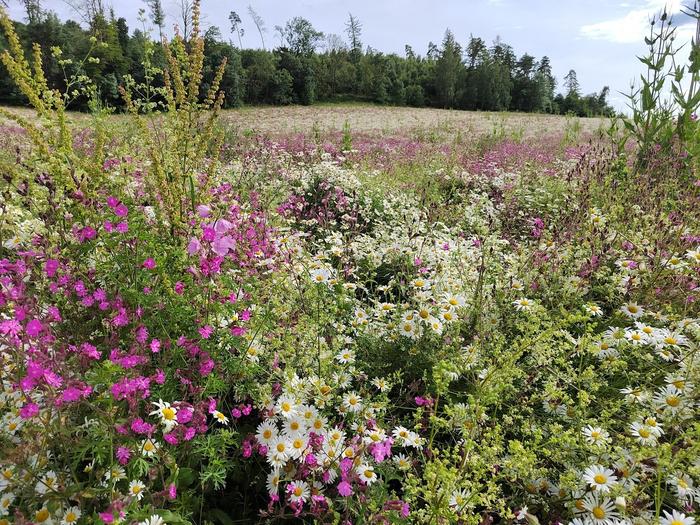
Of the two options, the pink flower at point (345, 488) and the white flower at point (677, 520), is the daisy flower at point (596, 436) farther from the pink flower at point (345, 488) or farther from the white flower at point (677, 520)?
the pink flower at point (345, 488)

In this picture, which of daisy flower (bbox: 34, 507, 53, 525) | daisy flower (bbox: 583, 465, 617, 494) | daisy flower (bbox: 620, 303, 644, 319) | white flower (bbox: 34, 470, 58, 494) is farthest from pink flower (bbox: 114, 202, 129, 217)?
daisy flower (bbox: 620, 303, 644, 319)

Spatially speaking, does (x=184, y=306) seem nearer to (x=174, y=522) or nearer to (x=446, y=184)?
(x=174, y=522)

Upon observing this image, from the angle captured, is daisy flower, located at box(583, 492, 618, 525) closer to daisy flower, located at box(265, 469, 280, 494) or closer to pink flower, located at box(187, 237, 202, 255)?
daisy flower, located at box(265, 469, 280, 494)

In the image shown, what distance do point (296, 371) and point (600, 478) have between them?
1324mm

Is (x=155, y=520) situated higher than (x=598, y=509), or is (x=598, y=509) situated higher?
(x=155, y=520)

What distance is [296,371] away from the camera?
215cm

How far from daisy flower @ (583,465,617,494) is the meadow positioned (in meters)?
0.01

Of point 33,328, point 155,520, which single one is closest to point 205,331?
point 33,328

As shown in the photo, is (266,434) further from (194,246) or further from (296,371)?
(194,246)

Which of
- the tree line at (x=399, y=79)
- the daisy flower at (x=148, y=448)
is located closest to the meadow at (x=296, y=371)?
the daisy flower at (x=148, y=448)

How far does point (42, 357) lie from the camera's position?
1339 mm

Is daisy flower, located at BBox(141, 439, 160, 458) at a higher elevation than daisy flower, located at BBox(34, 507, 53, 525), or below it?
higher

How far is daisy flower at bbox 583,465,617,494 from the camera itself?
157cm

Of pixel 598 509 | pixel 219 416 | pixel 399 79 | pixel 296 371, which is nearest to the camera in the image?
pixel 598 509
